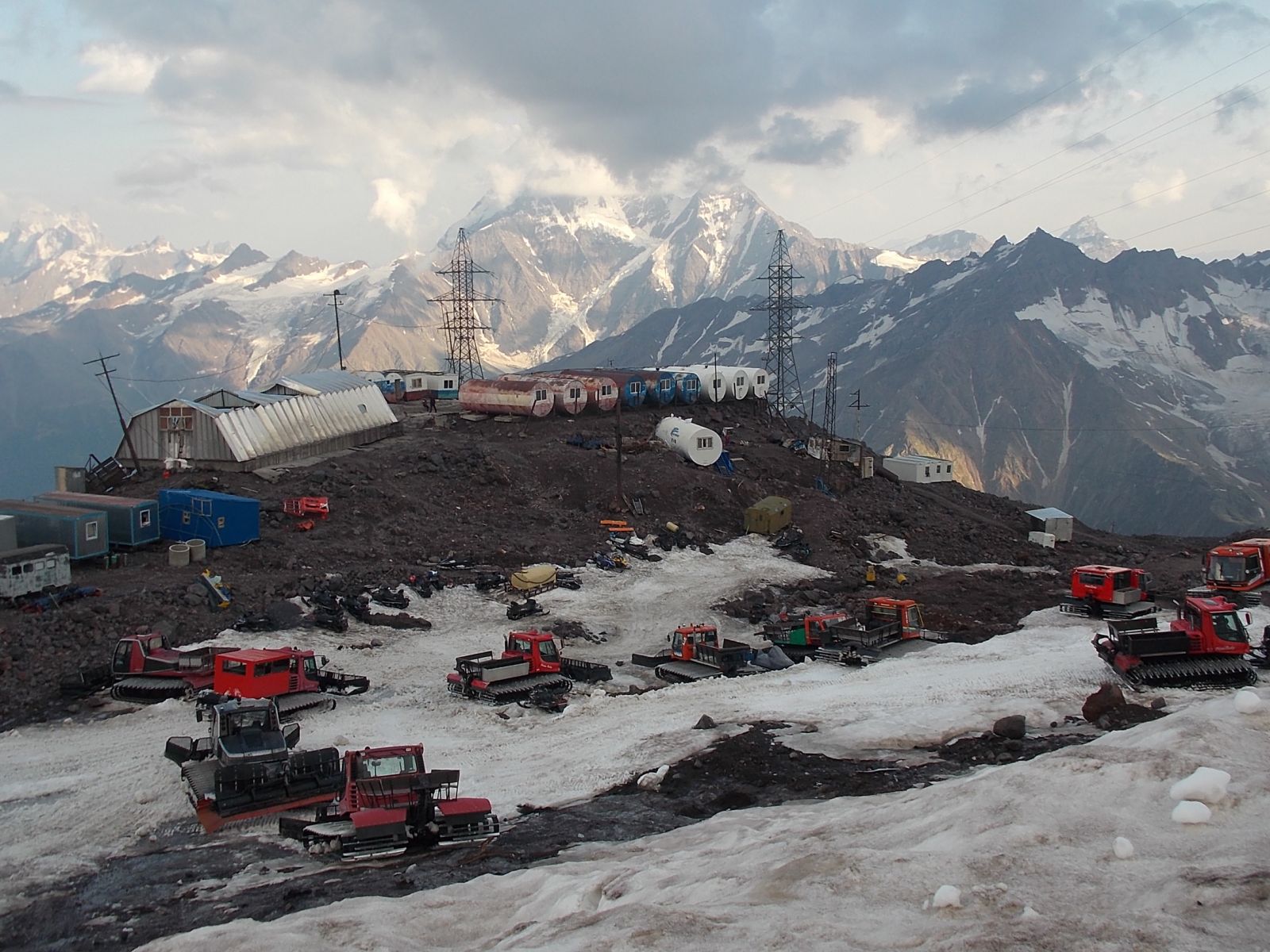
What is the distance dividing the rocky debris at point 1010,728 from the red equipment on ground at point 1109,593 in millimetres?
12630

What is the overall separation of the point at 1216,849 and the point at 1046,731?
8612 mm

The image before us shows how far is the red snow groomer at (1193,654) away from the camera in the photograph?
2036cm

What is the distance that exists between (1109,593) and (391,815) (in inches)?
882

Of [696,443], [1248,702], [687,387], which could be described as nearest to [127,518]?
[696,443]

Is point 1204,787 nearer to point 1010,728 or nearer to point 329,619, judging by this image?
point 1010,728


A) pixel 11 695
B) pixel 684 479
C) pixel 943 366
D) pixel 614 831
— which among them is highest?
pixel 943 366

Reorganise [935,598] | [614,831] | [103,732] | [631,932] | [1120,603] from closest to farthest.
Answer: [631,932]
[614,831]
[103,732]
[1120,603]
[935,598]

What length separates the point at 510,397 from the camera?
56812 millimetres

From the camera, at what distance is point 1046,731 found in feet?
58.7

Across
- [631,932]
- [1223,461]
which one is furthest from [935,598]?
[1223,461]

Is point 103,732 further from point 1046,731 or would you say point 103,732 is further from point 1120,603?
point 1120,603

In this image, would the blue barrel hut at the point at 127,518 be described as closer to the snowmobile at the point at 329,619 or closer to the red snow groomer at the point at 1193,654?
the snowmobile at the point at 329,619

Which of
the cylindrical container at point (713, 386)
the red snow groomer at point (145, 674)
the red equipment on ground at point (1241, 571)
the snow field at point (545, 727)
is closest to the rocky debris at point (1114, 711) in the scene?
the snow field at point (545, 727)

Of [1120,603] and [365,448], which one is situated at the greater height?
[365,448]
